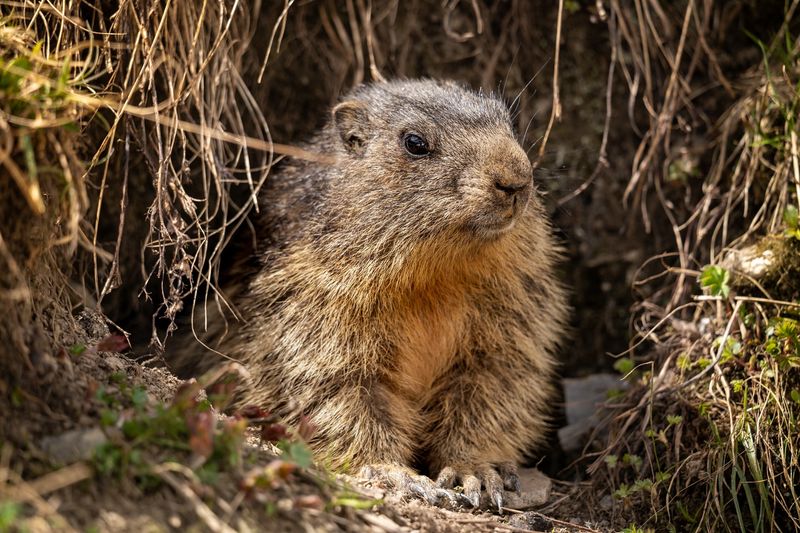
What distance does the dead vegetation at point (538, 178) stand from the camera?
3570mm

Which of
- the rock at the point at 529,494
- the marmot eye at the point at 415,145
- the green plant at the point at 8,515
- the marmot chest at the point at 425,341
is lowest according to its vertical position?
the rock at the point at 529,494

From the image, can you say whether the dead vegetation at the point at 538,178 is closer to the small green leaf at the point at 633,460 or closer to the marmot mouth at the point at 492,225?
the small green leaf at the point at 633,460

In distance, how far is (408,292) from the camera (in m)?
5.40

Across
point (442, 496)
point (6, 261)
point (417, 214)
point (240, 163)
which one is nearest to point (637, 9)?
point (417, 214)

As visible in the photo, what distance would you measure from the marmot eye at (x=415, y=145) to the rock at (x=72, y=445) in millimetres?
2613

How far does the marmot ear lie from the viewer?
5578 millimetres

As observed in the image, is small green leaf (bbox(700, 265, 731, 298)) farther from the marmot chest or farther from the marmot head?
the marmot chest

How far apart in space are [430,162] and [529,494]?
2210mm

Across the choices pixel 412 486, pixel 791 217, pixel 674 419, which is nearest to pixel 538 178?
pixel 791 217

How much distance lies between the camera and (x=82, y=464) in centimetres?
314

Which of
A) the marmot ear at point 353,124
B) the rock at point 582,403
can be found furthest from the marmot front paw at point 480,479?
the marmot ear at point 353,124

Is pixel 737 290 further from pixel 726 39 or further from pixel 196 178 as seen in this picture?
pixel 196 178

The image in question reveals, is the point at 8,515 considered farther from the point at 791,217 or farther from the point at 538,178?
the point at 791,217

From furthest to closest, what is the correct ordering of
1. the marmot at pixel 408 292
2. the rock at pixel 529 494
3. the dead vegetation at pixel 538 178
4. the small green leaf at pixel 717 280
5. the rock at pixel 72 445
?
the small green leaf at pixel 717 280 → the rock at pixel 529 494 → the marmot at pixel 408 292 → the dead vegetation at pixel 538 178 → the rock at pixel 72 445
